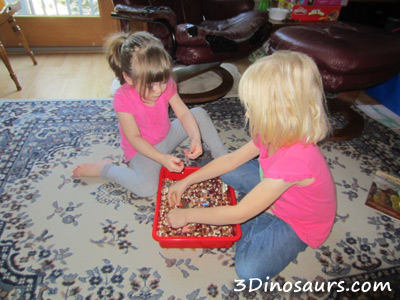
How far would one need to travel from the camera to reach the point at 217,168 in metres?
1.07

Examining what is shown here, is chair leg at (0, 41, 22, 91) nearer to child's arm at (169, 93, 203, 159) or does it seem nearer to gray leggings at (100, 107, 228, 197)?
gray leggings at (100, 107, 228, 197)

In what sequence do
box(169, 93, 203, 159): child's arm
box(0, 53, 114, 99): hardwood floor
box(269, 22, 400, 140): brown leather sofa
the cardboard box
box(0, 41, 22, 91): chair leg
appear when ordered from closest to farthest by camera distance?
box(169, 93, 203, 159): child's arm < box(269, 22, 400, 140): brown leather sofa < box(0, 41, 22, 91): chair leg < box(0, 53, 114, 99): hardwood floor < the cardboard box

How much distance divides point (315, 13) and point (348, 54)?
1113mm

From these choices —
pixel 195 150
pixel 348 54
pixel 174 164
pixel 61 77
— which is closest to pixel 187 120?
pixel 195 150

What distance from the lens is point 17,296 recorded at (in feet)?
2.97

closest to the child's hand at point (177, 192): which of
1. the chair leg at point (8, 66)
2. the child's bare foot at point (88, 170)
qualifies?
the child's bare foot at point (88, 170)

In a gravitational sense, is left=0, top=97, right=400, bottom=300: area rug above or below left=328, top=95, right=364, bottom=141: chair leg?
below

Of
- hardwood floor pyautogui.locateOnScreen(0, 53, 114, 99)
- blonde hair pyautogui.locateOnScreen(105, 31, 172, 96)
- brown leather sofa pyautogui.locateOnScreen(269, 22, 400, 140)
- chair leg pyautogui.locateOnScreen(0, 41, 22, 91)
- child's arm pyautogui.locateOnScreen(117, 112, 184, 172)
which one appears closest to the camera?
blonde hair pyautogui.locateOnScreen(105, 31, 172, 96)

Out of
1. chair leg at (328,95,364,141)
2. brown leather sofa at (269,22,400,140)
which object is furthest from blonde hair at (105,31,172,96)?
chair leg at (328,95,364,141)

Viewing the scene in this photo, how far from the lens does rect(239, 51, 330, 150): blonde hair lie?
0.70m

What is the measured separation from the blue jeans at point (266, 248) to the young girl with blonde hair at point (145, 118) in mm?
383

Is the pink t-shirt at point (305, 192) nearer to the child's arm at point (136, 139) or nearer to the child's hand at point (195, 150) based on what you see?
the child's hand at point (195, 150)

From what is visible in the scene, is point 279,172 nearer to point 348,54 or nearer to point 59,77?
point 348,54

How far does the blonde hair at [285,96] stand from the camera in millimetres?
695
